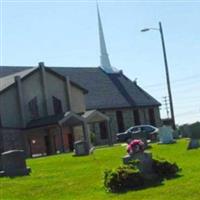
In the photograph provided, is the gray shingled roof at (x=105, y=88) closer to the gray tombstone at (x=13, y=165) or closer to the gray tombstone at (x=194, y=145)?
the gray tombstone at (x=194, y=145)

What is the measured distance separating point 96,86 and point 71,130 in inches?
670

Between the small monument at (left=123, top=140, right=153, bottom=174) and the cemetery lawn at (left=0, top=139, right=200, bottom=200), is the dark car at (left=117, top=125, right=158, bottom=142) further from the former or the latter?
the small monument at (left=123, top=140, right=153, bottom=174)

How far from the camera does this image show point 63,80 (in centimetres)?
6406

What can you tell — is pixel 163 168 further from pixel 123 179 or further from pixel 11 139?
pixel 11 139

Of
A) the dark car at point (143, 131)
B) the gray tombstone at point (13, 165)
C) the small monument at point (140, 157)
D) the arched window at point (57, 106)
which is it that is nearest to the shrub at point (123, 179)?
the small monument at point (140, 157)

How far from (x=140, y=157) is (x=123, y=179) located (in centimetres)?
161

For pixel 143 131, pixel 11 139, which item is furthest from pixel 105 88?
pixel 143 131

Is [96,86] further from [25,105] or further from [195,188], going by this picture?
[195,188]

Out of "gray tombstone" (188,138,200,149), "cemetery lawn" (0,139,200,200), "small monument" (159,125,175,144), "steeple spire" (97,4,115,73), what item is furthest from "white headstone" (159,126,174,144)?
"steeple spire" (97,4,115,73)

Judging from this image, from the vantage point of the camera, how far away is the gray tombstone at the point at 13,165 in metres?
24.0

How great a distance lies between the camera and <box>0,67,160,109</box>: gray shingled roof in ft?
241

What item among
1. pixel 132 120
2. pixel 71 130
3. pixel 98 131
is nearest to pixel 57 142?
pixel 71 130

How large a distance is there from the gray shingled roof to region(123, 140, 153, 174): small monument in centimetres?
5255

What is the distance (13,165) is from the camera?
2416 cm
